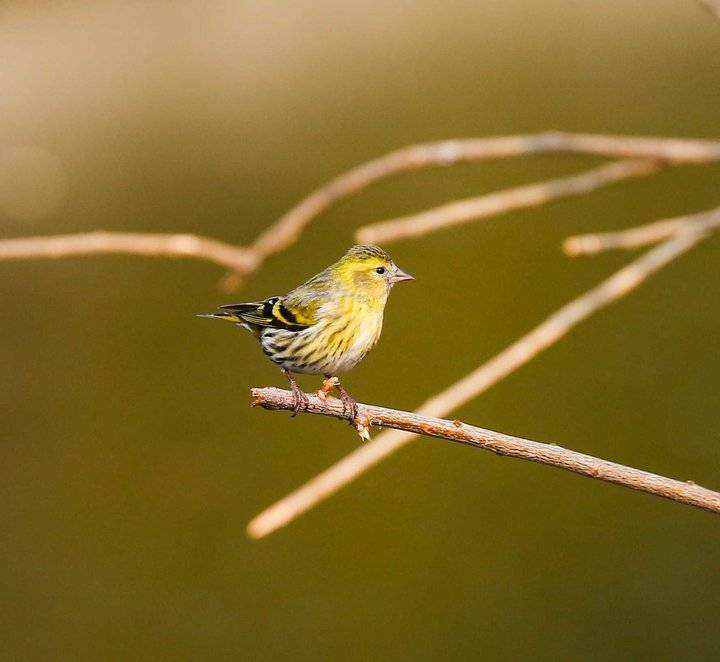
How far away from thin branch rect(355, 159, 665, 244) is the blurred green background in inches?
130

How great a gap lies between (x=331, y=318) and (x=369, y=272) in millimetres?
87

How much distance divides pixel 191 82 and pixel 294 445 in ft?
21.0

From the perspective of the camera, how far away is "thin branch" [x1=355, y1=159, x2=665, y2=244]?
4.78ft

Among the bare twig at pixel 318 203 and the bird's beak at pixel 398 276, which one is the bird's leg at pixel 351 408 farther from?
the bird's beak at pixel 398 276

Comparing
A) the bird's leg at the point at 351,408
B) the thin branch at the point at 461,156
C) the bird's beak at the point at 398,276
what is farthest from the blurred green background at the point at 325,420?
the bird's leg at the point at 351,408

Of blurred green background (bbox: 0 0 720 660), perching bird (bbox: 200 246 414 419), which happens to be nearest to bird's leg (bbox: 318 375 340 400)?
perching bird (bbox: 200 246 414 419)

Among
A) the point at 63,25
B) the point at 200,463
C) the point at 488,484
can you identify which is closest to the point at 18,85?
the point at 63,25

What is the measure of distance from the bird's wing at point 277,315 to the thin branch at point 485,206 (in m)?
0.15

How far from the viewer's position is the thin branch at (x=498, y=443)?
1149mm

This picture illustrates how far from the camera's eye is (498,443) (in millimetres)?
1167

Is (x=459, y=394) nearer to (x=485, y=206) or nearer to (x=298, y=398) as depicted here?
(x=485, y=206)

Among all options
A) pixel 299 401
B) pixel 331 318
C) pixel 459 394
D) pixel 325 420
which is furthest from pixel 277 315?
pixel 325 420

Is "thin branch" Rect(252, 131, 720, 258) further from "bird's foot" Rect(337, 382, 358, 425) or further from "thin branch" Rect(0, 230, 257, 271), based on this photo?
"bird's foot" Rect(337, 382, 358, 425)

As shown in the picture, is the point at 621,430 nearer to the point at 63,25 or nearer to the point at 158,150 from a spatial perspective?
the point at 158,150
